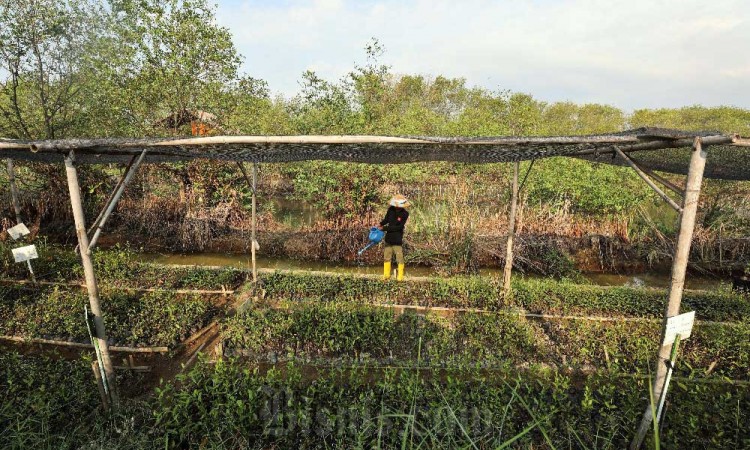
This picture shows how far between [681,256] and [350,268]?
7392 mm

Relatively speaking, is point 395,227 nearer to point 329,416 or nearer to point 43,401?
point 329,416

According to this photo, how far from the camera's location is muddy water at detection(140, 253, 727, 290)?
9.10 meters

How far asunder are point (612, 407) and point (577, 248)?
7.53 m

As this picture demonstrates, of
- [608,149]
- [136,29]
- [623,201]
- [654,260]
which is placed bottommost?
[654,260]

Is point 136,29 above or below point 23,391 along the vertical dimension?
above

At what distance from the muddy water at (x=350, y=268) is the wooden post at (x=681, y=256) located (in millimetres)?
5724

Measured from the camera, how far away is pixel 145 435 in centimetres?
305

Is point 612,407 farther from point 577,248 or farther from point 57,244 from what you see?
point 57,244


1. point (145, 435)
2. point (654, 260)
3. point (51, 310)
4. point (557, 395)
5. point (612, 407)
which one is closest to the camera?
point (145, 435)

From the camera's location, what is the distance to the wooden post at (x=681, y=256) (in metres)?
3.05

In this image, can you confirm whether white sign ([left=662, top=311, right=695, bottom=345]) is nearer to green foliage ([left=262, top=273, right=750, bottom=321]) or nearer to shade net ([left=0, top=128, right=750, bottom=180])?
shade net ([left=0, top=128, right=750, bottom=180])

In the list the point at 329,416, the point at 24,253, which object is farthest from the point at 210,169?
the point at 329,416

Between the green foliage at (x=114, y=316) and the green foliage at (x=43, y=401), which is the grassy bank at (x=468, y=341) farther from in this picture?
the green foliage at (x=43, y=401)

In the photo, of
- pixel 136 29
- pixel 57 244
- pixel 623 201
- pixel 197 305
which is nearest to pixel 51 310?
pixel 197 305
